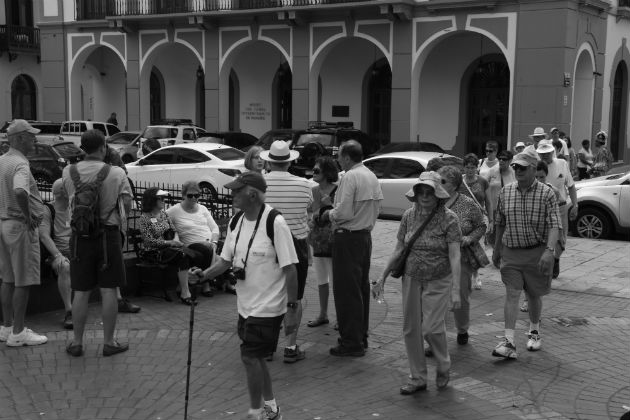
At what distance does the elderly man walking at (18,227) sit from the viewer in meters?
6.81

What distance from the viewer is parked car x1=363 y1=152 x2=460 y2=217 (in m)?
15.8

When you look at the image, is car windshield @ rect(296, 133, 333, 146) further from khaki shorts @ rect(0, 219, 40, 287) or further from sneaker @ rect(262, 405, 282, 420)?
sneaker @ rect(262, 405, 282, 420)

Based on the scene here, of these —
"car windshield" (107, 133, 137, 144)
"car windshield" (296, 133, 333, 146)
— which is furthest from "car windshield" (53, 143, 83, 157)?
"car windshield" (296, 133, 333, 146)

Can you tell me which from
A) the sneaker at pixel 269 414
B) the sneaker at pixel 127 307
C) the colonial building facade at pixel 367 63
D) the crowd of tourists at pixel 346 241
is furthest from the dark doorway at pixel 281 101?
the sneaker at pixel 269 414

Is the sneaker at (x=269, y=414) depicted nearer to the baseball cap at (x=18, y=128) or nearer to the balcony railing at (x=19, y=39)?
the baseball cap at (x=18, y=128)

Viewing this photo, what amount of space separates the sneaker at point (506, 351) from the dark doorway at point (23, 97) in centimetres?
3331

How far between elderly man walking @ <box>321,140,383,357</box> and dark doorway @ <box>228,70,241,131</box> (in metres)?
23.5

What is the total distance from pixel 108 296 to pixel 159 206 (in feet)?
7.46

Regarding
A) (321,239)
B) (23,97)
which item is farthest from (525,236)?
(23,97)

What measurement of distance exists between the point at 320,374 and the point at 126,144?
2009 cm

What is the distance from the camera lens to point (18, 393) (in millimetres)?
5980

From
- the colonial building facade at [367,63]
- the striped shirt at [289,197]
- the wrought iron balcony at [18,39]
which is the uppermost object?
the wrought iron balcony at [18,39]

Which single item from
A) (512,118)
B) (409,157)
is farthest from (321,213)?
(512,118)

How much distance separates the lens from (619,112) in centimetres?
2595
